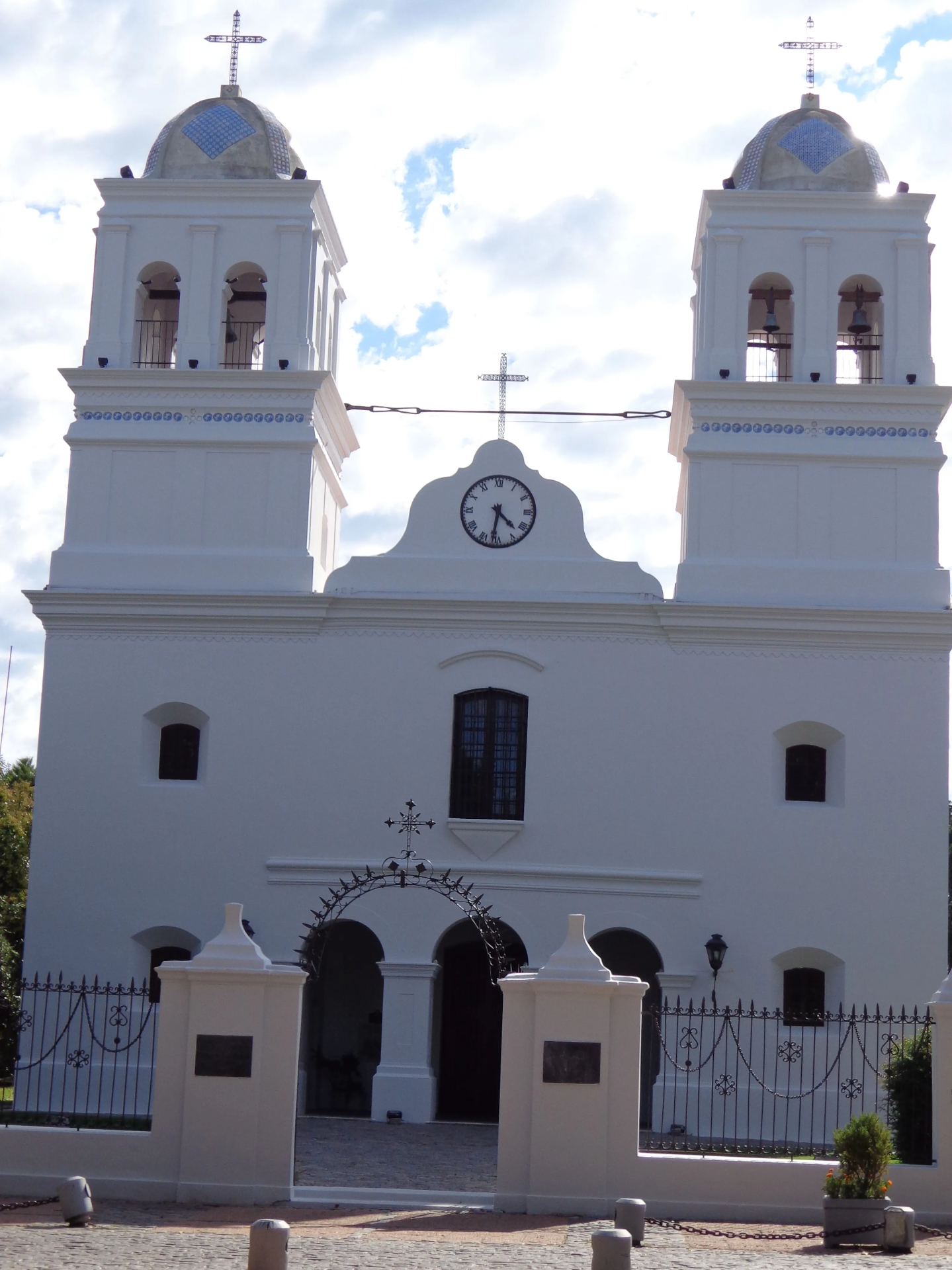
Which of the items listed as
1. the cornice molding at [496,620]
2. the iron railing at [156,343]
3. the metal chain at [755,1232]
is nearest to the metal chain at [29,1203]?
the metal chain at [755,1232]

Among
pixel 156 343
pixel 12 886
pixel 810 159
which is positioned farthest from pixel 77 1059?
pixel 810 159

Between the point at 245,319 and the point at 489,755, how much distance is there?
7.52m

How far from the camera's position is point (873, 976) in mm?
21156

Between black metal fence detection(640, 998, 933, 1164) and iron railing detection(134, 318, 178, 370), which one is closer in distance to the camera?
black metal fence detection(640, 998, 933, 1164)

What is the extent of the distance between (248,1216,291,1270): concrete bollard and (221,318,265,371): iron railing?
52.8 feet

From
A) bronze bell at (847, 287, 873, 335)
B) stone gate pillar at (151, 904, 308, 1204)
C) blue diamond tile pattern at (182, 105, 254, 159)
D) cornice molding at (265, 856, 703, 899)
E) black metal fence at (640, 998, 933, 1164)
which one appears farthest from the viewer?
blue diamond tile pattern at (182, 105, 254, 159)

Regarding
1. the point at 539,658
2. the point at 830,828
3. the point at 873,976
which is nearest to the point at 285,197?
the point at 539,658

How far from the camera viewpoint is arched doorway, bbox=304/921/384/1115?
23484mm

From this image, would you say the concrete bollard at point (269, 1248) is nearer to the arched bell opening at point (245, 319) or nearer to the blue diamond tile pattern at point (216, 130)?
the arched bell opening at point (245, 319)

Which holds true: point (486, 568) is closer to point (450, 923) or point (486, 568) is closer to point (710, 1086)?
point (450, 923)

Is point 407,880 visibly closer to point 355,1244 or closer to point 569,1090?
point 569,1090

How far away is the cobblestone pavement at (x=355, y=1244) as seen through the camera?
1102cm

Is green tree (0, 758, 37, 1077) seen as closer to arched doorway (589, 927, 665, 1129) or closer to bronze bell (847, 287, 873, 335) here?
arched doorway (589, 927, 665, 1129)

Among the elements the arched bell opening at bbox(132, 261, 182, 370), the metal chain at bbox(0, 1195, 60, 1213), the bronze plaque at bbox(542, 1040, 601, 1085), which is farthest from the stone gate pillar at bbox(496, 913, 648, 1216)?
the arched bell opening at bbox(132, 261, 182, 370)
